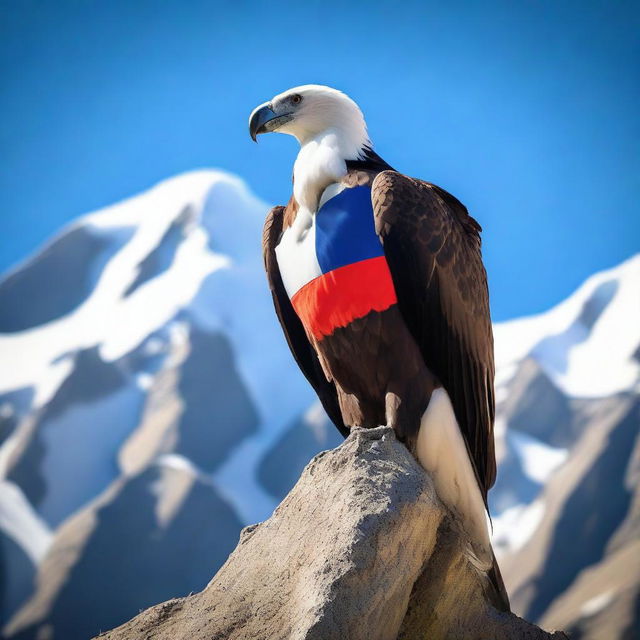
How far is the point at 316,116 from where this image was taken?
4.55m

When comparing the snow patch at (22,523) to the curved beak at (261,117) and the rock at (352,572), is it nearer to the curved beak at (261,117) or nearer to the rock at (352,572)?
the curved beak at (261,117)

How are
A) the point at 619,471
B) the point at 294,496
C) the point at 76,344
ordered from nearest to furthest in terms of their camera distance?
the point at 294,496
the point at 619,471
the point at 76,344

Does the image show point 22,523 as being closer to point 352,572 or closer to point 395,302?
point 395,302

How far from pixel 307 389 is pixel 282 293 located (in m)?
22.9

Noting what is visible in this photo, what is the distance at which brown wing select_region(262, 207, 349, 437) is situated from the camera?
4.69 meters

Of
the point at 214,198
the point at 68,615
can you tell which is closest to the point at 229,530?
the point at 68,615

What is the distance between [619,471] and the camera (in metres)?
20.6

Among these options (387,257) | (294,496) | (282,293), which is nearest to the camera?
(294,496)

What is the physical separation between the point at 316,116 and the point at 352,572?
2.37 metres

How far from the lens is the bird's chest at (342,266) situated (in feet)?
13.7

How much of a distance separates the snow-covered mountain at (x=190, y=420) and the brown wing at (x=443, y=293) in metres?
14.7

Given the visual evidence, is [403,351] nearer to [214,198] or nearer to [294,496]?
[294,496]

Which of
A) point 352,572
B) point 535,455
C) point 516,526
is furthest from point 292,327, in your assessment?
point 535,455

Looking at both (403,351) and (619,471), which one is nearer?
(403,351)
